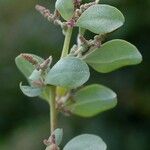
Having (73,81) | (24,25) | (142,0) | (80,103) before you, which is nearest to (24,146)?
(24,25)

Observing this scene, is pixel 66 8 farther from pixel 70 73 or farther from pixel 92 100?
pixel 92 100

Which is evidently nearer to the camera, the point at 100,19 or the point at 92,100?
the point at 100,19

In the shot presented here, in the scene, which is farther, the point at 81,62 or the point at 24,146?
the point at 24,146

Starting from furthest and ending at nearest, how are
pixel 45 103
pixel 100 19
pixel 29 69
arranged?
pixel 45 103 → pixel 29 69 → pixel 100 19

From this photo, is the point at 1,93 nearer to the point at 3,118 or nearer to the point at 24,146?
the point at 3,118

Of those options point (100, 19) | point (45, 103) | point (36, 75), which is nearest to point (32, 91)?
point (36, 75)

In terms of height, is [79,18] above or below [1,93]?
above
